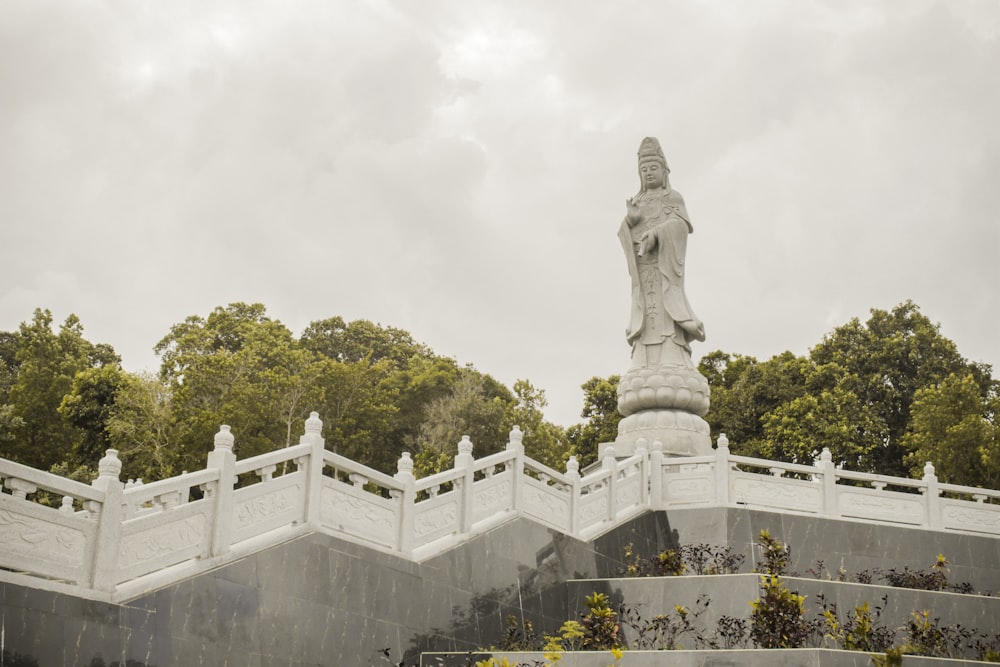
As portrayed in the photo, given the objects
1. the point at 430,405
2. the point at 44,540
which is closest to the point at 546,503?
the point at 44,540

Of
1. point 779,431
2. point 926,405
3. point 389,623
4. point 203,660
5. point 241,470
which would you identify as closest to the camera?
point 203,660

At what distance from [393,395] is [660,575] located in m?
22.2

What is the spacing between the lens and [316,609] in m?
9.35

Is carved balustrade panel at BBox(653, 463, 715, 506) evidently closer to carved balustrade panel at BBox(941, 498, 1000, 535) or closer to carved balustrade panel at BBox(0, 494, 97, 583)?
carved balustrade panel at BBox(941, 498, 1000, 535)

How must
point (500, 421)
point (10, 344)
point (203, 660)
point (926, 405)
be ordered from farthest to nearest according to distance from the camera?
point (10, 344) < point (500, 421) < point (926, 405) < point (203, 660)

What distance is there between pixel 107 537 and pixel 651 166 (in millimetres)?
13479

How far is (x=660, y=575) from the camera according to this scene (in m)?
13.1

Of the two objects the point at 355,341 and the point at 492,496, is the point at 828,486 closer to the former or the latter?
the point at 492,496

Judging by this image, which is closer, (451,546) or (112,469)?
(112,469)

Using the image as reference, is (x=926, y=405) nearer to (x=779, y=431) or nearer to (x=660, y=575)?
(x=779, y=431)

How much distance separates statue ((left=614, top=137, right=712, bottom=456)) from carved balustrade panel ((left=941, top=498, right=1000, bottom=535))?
3685mm

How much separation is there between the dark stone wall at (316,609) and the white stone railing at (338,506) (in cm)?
15

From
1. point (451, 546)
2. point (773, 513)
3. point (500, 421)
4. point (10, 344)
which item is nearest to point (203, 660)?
point (451, 546)

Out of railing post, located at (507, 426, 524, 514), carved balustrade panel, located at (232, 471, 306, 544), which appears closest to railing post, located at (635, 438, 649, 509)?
railing post, located at (507, 426, 524, 514)
